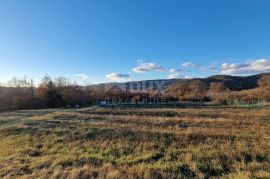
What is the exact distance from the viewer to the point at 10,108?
156 ft

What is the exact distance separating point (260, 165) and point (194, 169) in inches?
77.0

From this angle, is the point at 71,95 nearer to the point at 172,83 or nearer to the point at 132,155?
Result: the point at 172,83

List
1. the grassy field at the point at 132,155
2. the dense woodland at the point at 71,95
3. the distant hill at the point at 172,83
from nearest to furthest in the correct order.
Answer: the grassy field at the point at 132,155, the dense woodland at the point at 71,95, the distant hill at the point at 172,83

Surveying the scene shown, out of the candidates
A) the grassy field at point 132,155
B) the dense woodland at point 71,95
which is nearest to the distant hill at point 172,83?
the dense woodland at point 71,95

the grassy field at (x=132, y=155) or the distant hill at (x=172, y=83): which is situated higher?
the distant hill at (x=172, y=83)

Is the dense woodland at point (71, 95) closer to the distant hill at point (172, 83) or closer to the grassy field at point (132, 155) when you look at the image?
the distant hill at point (172, 83)

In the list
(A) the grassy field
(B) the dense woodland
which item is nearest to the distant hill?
(B) the dense woodland

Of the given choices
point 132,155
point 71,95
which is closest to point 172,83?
point 71,95

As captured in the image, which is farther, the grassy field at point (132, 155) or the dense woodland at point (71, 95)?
the dense woodland at point (71, 95)

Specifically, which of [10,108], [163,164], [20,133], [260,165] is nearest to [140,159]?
[163,164]

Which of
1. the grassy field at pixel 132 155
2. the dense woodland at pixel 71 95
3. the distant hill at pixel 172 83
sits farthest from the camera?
the distant hill at pixel 172 83

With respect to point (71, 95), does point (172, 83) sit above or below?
above

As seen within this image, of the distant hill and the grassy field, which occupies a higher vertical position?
the distant hill

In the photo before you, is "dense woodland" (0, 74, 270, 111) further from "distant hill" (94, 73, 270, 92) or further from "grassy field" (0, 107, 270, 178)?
"grassy field" (0, 107, 270, 178)
